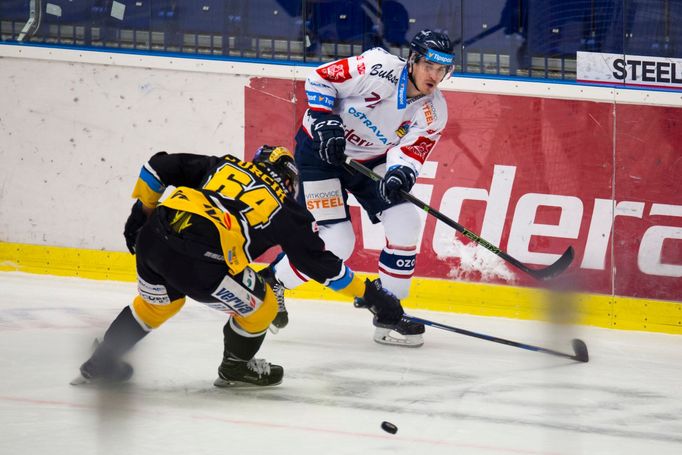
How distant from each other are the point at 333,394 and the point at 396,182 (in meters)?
1.05

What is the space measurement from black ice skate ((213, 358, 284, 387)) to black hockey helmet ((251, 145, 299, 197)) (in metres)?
0.58

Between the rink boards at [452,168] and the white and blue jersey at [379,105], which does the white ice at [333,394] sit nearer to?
the rink boards at [452,168]

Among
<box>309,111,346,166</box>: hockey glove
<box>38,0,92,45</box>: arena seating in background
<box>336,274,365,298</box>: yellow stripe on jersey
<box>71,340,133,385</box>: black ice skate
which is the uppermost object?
<box>38,0,92,45</box>: arena seating in background

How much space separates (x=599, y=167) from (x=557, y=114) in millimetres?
340

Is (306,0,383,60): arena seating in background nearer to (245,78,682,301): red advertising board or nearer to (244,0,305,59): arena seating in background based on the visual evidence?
(244,0,305,59): arena seating in background

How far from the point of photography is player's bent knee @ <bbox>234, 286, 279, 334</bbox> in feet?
10.3

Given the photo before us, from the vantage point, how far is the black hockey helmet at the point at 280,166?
10.2 feet

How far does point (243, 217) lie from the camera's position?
303 centimetres

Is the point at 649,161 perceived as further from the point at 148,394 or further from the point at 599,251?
the point at 148,394

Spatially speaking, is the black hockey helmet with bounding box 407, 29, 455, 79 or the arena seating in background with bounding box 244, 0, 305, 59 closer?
A: the black hockey helmet with bounding box 407, 29, 455, 79

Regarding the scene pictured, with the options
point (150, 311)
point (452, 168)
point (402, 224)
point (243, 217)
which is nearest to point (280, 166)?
point (243, 217)

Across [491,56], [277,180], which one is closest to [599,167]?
[491,56]

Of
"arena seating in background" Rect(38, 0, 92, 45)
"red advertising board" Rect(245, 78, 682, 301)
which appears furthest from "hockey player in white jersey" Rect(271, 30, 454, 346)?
"arena seating in background" Rect(38, 0, 92, 45)

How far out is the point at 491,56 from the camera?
17.0 feet
